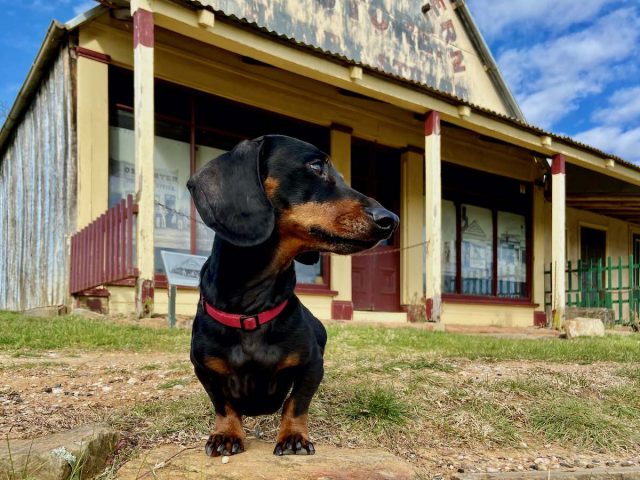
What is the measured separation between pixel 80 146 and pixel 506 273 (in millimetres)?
9213

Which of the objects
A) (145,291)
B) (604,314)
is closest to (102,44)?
(145,291)

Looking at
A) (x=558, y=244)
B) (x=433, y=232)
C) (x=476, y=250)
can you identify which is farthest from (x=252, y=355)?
(x=476, y=250)

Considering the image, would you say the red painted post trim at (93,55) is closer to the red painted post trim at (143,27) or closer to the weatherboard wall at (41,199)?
the weatherboard wall at (41,199)

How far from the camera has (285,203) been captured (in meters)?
1.94

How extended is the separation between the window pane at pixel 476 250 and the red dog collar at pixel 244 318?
400 inches

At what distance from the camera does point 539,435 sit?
2816mm

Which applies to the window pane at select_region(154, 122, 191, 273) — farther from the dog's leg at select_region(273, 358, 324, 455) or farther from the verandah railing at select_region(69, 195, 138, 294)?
the dog's leg at select_region(273, 358, 324, 455)

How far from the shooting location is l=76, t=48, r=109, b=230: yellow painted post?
6.94 m

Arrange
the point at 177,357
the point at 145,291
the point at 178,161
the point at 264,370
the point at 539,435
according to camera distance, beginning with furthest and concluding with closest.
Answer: the point at 178,161 < the point at 145,291 < the point at 177,357 < the point at 539,435 < the point at 264,370

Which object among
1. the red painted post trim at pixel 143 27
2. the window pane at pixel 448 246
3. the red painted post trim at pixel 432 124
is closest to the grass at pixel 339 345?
the red painted post trim at pixel 143 27

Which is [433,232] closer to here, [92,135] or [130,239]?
[130,239]

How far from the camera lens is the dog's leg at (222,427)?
195cm

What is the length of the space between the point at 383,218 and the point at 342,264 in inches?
300

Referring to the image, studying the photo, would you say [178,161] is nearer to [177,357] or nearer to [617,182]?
[177,357]
